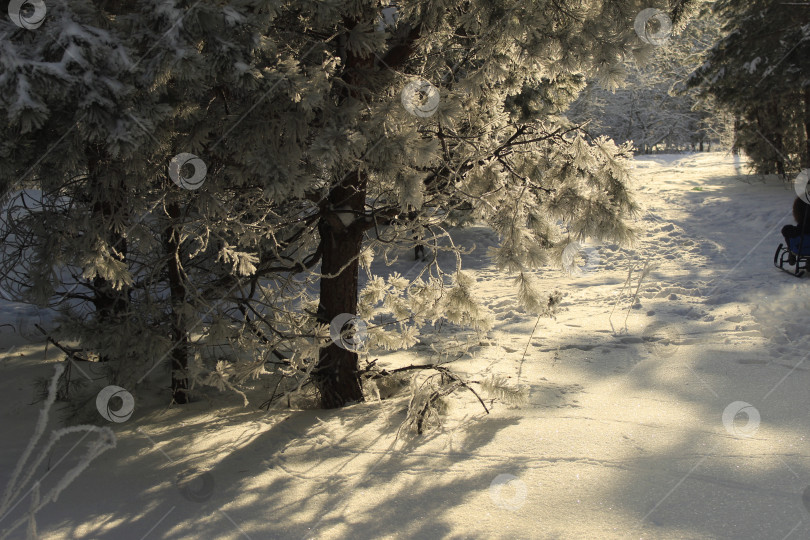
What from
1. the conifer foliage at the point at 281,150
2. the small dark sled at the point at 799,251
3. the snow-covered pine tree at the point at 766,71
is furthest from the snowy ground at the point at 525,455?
the snow-covered pine tree at the point at 766,71

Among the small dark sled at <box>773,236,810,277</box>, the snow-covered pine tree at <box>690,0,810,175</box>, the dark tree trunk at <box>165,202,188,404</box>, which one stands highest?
the snow-covered pine tree at <box>690,0,810,175</box>

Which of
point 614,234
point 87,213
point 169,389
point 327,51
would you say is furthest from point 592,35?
point 169,389

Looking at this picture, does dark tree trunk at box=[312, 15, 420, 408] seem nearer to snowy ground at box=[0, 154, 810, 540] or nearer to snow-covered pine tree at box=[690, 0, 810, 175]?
snowy ground at box=[0, 154, 810, 540]

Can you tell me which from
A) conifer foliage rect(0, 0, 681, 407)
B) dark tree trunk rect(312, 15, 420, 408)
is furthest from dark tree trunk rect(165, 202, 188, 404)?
dark tree trunk rect(312, 15, 420, 408)

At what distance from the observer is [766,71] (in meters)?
12.0

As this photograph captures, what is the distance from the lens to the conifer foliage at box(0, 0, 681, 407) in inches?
112

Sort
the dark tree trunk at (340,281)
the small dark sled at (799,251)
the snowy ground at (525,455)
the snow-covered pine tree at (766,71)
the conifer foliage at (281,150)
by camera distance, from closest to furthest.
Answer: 1. the conifer foliage at (281,150)
2. the snowy ground at (525,455)
3. the dark tree trunk at (340,281)
4. the small dark sled at (799,251)
5. the snow-covered pine tree at (766,71)

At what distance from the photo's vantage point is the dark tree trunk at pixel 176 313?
450 centimetres

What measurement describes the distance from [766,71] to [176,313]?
12693 millimetres

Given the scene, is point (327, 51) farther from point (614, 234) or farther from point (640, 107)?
point (640, 107)

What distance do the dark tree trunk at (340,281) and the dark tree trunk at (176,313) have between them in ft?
3.75

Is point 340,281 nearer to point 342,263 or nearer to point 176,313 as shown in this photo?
point 342,263

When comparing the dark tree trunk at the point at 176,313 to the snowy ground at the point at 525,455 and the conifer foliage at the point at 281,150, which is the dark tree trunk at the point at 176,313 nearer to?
the conifer foliage at the point at 281,150

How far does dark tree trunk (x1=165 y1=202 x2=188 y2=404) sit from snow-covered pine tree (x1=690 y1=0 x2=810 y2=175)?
12.2m
